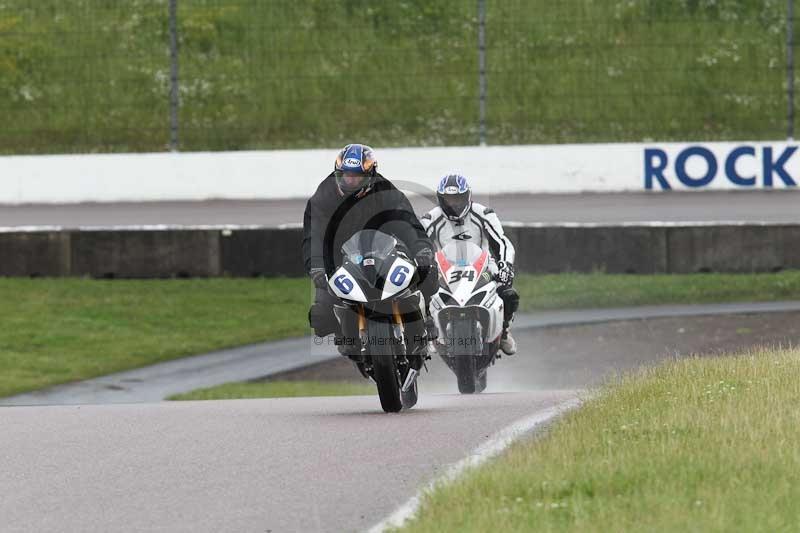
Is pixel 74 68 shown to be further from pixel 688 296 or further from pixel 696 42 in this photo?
pixel 688 296

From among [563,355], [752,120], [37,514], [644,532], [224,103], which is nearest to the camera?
[644,532]

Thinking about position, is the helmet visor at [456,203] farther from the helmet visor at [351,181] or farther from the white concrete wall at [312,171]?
the white concrete wall at [312,171]

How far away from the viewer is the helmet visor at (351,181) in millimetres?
9570

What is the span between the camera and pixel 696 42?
88.3 feet

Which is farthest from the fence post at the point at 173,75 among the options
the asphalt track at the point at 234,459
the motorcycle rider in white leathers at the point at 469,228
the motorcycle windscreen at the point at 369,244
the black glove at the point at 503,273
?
the motorcycle windscreen at the point at 369,244

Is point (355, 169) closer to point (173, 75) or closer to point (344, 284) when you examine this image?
point (344, 284)

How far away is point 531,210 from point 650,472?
17222 mm

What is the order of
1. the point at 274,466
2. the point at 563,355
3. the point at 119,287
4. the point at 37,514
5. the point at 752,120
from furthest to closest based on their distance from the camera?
1. the point at 752,120
2. the point at 119,287
3. the point at 563,355
4. the point at 274,466
5. the point at 37,514

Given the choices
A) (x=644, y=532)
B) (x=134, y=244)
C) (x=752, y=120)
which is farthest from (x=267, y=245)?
(x=644, y=532)

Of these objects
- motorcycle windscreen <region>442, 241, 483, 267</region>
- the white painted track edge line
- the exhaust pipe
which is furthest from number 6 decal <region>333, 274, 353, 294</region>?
motorcycle windscreen <region>442, 241, 483, 267</region>

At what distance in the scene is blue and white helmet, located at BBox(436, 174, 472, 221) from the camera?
41.8 ft

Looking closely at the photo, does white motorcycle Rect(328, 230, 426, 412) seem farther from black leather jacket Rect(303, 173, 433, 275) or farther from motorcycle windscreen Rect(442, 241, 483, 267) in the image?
motorcycle windscreen Rect(442, 241, 483, 267)

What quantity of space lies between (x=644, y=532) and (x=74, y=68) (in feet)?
78.6

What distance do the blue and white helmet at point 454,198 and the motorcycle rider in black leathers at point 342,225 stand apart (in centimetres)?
286
